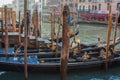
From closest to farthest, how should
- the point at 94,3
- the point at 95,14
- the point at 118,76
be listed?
1. the point at 118,76
2. the point at 95,14
3. the point at 94,3

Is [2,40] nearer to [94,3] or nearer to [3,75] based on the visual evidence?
[3,75]

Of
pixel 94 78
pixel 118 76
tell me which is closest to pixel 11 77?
pixel 94 78

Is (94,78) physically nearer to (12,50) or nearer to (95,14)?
(12,50)

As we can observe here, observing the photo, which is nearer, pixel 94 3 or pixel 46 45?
pixel 46 45

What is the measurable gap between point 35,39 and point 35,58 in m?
2.06

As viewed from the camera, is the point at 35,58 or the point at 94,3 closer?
the point at 35,58

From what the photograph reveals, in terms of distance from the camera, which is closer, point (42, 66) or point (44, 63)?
point (42, 66)

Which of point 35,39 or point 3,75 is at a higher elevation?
point 35,39

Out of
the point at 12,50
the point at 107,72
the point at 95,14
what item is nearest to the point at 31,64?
the point at 12,50

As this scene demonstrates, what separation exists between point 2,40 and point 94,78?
514 centimetres

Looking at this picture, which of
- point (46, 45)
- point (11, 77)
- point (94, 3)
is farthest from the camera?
point (94, 3)

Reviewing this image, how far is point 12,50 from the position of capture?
1404cm

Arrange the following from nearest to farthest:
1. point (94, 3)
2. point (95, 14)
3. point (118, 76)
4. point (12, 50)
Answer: point (118, 76) → point (12, 50) → point (95, 14) → point (94, 3)

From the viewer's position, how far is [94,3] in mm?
52031
